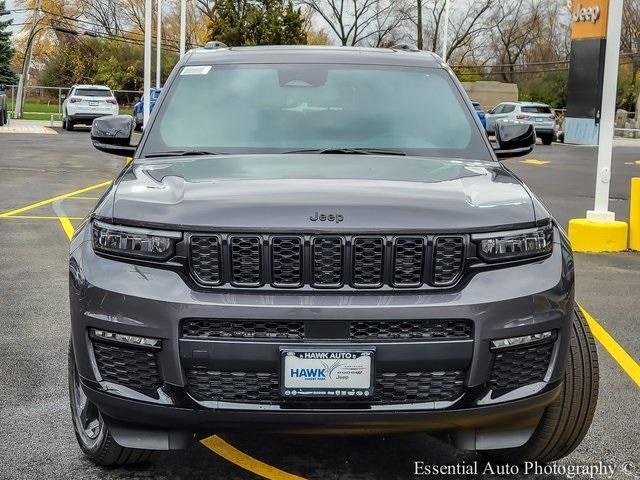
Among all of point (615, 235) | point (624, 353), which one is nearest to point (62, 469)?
point (624, 353)

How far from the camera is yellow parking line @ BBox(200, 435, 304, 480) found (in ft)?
12.0

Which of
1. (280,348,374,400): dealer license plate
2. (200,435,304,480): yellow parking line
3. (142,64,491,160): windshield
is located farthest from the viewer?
(142,64,491,160): windshield

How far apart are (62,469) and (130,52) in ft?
218

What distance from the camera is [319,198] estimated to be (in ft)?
10.3

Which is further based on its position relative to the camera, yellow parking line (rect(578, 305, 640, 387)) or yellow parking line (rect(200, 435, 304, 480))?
yellow parking line (rect(578, 305, 640, 387))

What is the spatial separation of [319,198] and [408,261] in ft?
1.23

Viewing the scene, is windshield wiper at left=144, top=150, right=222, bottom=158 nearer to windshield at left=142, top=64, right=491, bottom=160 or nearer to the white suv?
windshield at left=142, top=64, right=491, bottom=160

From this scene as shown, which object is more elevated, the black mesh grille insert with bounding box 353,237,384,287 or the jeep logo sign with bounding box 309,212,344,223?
the jeep logo sign with bounding box 309,212,344,223

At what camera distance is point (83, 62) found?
68.6 metres

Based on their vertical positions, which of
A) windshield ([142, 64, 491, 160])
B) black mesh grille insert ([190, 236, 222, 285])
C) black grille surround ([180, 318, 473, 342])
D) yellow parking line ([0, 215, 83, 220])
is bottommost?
yellow parking line ([0, 215, 83, 220])

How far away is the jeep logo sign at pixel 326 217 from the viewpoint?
3035 mm

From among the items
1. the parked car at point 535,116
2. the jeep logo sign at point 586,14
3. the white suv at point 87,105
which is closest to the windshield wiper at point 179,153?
the white suv at point 87,105

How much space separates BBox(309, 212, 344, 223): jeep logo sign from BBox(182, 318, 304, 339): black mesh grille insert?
350 millimetres

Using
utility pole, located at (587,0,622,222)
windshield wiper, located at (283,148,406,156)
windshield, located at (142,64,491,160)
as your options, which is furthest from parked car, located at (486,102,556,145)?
windshield wiper, located at (283,148,406,156)
